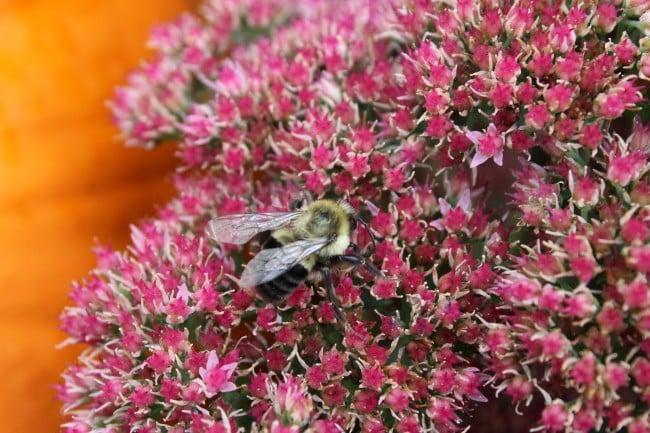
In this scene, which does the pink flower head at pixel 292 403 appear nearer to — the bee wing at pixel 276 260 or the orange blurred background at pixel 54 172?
the bee wing at pixel 276 260

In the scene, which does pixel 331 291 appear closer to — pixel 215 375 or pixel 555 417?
pixel 215 375

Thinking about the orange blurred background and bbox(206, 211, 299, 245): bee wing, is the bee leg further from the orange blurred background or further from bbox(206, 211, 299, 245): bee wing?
the orange blurred background

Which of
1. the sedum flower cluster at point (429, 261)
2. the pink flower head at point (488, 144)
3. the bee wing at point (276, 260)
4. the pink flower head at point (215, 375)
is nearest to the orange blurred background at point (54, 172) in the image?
the sedum flower cluster at point (429, 261)

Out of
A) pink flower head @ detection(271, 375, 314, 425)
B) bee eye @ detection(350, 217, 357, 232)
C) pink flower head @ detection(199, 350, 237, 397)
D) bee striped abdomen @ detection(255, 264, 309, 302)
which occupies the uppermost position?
bee eye @ detection(350, 217, 357, 232)

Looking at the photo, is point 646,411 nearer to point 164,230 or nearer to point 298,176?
point 298,176

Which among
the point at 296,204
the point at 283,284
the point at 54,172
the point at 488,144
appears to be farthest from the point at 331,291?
the point at 54,172

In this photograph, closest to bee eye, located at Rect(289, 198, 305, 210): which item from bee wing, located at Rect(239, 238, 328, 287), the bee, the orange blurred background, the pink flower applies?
the bee
